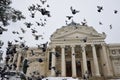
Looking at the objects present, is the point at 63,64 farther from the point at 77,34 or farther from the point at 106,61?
the point at 106,61

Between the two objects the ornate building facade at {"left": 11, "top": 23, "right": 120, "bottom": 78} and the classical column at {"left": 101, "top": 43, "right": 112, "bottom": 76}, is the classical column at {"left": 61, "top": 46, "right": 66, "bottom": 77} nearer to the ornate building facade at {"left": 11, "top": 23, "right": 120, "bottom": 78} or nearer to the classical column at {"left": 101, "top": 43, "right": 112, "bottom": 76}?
the ornate building facade at {"left": 11, "top": 23, "right": 120, "bottom": 78}

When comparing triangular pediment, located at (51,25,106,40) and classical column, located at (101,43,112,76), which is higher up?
triangular pediment, located at (51,25,106,40)

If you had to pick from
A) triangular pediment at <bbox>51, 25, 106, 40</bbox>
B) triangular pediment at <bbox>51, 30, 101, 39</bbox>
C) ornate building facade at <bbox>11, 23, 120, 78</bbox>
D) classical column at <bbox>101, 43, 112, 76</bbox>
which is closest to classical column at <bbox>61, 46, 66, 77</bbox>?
ornate building facade at <bbox>11, 23, 120, 78</bbox>

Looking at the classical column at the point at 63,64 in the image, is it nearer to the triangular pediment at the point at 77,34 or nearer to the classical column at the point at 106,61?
the triangular pediment at the point at 77,34

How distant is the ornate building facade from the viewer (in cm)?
3609

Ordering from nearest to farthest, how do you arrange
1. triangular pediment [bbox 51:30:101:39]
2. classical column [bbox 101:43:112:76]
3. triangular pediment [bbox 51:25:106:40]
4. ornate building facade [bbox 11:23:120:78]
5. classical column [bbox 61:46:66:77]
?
1. classical column [bbox 101:43:112:76]
2. classical column [bbox 61:46:66:77]
3. ornate building facade [bbox 11:23:120:78]
4. triangular pediment [bbox 51:25:106:40]
5. triangular pediment [bbox 51:30:101:39]

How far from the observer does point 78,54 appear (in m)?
39.5

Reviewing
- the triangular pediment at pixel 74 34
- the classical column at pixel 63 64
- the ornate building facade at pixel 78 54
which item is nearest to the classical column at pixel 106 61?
the ornate building facade at pixel 78 54

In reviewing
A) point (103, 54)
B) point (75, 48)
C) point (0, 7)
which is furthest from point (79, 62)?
point (0, 7)

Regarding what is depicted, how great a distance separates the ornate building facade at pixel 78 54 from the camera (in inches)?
1421

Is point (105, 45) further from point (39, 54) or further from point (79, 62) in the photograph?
point (39, 54)

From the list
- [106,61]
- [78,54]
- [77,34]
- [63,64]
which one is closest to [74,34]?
[77,34]

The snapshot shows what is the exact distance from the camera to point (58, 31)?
40812 mm

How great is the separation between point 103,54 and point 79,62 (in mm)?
5640
